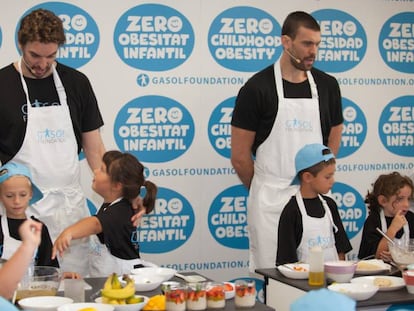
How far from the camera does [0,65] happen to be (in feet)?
14.6

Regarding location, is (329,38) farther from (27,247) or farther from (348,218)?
(27,247)

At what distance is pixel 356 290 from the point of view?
9.80 feet

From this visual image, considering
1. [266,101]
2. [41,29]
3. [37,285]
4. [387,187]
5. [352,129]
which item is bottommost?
[37,285]

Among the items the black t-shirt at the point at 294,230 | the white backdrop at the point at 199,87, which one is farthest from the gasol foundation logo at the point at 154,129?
the black t-shirt at the point at 294,230

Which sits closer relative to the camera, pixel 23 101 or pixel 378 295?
pixel 378 295

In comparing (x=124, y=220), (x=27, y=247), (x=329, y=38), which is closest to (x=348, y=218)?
(x=329, y=38)

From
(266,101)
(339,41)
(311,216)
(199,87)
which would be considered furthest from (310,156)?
(339,41)

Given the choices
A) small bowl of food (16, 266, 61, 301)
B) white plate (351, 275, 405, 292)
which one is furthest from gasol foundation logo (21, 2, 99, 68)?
white plate (351, 275, 405, 292)

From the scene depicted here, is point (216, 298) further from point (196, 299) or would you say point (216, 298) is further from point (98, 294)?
point (98, 294)

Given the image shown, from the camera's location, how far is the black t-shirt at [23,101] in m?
3.78

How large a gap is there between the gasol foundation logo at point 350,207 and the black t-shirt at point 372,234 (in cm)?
78

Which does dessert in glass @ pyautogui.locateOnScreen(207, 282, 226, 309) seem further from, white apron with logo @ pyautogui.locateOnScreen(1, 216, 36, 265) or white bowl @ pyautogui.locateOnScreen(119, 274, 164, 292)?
white apron with logo @ pyautogui.locateOnScreen(1, 216, 36, 265)

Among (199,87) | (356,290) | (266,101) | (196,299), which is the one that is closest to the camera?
(196,299)

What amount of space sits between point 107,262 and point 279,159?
1195 mm
